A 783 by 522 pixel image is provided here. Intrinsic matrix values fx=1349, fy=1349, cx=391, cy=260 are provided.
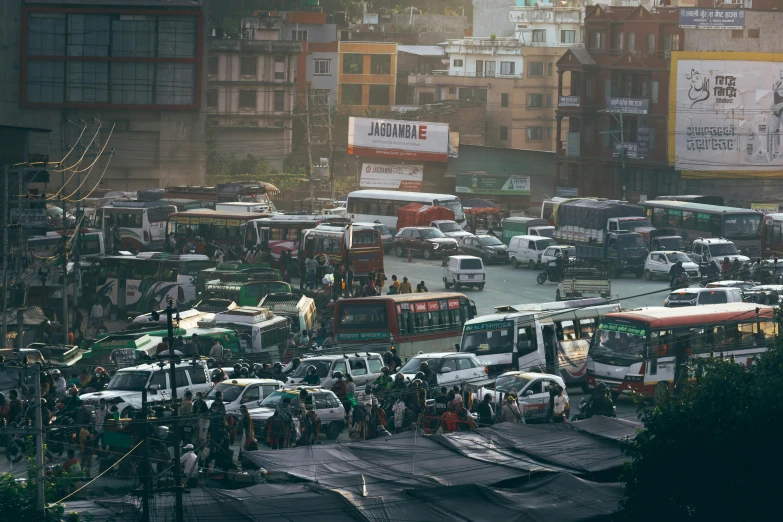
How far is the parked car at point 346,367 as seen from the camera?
93.2 feet

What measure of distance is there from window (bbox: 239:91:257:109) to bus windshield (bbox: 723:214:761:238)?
40.6 m

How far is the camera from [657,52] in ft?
238

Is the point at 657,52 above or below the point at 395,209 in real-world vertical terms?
above

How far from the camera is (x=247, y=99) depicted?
8650 cm

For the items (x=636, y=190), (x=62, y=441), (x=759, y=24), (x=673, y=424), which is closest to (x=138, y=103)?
(x=636, y=190)

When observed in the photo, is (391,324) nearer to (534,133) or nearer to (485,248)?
(485,248)

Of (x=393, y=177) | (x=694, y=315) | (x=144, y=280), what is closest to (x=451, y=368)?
(x=694, y=315)

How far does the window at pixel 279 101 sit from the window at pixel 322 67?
9695 millimetres

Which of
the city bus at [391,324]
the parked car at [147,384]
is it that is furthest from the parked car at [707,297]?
the parked car at [147,384]

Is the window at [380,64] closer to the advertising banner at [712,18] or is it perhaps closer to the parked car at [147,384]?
the advertising banner at [712,18]

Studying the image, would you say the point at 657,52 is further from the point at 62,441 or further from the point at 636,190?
the point at 62,441

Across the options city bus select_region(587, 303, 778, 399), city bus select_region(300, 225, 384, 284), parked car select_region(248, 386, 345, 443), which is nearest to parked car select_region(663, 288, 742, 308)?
city bus select_region(587, 303, 778, 399)

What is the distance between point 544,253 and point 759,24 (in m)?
28.5

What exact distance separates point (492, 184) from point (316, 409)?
173 feet
